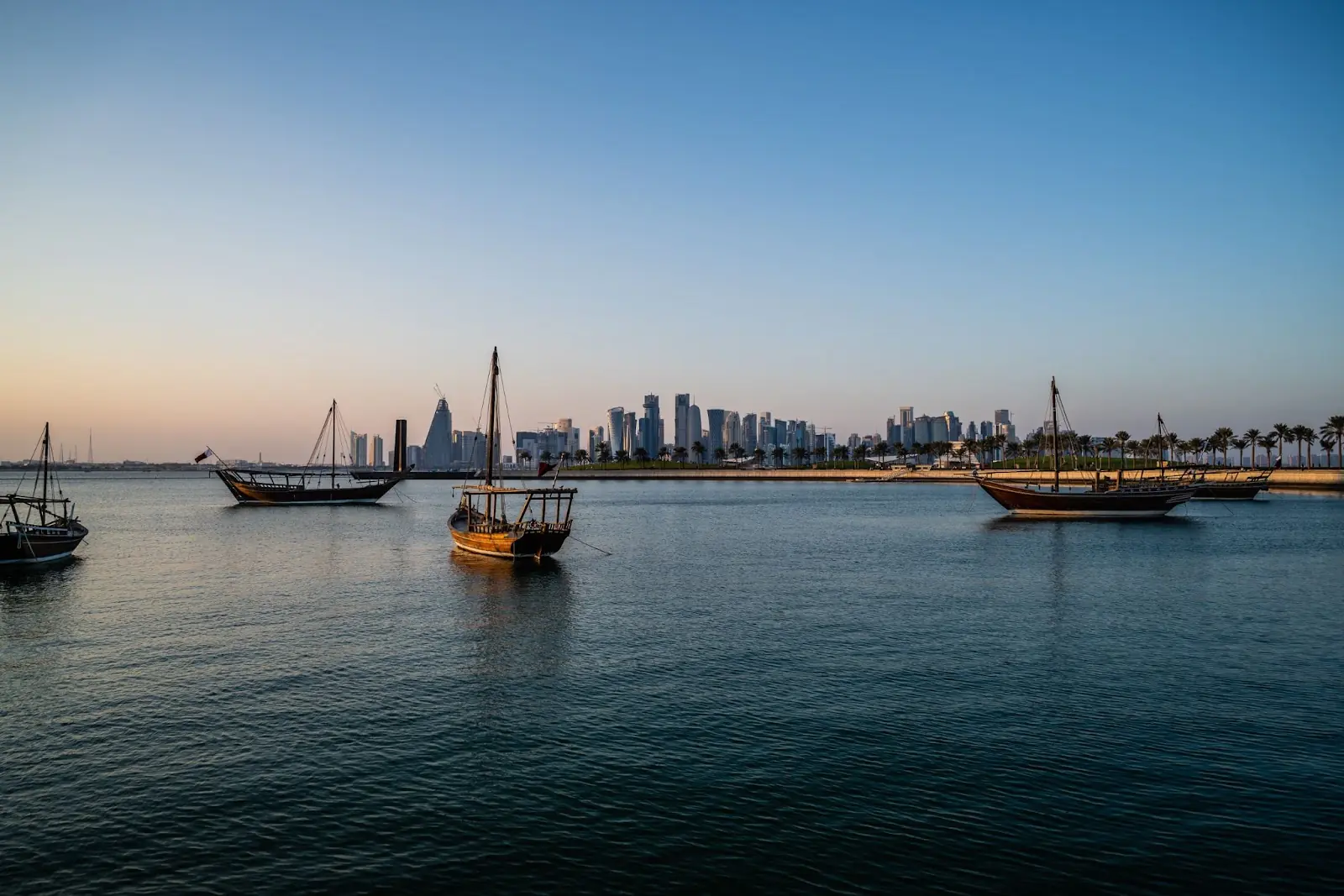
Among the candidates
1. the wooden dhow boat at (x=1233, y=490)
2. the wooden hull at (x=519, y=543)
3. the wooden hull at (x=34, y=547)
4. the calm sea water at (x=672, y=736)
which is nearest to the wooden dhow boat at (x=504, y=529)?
the wooden hull at (x=519, y=543)

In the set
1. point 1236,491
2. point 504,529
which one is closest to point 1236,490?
point 1236,491

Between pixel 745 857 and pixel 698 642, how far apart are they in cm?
1863

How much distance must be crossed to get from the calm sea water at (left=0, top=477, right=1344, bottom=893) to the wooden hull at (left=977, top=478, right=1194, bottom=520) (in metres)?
58.6

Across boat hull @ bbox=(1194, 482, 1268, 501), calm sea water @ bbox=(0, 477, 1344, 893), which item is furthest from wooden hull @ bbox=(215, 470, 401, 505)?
boat hull @ bbox=(1194, 482, 1268, 501)

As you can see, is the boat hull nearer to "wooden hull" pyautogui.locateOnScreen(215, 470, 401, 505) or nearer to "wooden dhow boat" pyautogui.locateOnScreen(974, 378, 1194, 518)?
"wooden dhow boat" pyautogui.locateOnScreen(974, 378, 1194, 518)

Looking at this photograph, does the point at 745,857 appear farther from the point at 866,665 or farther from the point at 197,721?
the point at 197,721

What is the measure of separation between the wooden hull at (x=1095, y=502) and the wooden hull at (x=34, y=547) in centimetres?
10649

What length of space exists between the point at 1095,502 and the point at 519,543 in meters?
83.7

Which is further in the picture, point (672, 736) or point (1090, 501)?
point (1090, 501)

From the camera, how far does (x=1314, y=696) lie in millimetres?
26250

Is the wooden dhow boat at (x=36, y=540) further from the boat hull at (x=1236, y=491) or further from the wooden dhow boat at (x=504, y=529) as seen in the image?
the boat hull at (x=1236, y=491)

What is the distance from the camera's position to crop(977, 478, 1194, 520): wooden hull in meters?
106

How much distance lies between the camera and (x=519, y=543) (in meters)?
61.4

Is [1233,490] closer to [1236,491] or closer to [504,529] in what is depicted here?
[1236,491]
